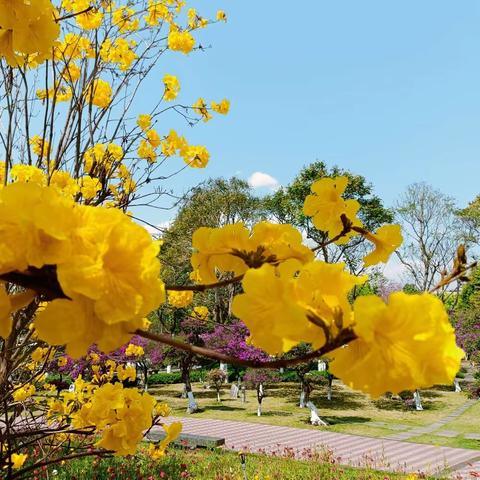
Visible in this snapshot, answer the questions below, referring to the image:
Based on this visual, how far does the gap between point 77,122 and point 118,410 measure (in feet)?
5.58

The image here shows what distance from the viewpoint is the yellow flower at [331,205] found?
1.12 m

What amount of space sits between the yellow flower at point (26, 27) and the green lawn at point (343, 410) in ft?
39.3

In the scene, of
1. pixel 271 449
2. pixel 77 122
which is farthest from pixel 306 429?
pixel 77 122

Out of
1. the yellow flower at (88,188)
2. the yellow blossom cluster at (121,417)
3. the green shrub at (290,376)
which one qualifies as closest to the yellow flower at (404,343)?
the yellow blossom cluster at (121,417)

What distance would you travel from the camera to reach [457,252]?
901 mm

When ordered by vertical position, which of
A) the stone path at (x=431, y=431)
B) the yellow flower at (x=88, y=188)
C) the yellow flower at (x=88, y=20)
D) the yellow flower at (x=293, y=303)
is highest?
the yellow flower at (x=88, y=20)

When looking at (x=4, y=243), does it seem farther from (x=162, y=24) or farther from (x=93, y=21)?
(x=162, y=24)

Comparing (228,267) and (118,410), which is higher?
(228,267)

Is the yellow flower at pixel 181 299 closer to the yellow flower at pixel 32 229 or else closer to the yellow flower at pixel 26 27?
the yellow flower at pixel 26 27

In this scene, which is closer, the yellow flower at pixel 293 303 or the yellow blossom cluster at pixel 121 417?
the yellow flower at pixel 293 303

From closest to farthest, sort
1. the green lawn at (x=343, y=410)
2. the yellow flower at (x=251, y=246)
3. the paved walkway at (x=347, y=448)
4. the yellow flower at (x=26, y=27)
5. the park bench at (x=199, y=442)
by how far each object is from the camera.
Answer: the yellow flower at (x=251, y=246)
the yellow flower at (x=26, y=27)
the paved walkway at (x=347, y=448)
the park bench at (x=199, y=442)
the green lawn at (x=343, y=410)

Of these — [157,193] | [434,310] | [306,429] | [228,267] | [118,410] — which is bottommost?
[306,429]

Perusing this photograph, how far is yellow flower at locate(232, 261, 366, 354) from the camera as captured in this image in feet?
1.83

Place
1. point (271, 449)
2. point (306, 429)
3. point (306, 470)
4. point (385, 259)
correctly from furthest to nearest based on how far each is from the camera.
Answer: point (306, 429), point (271, 449), point (306, 470), point (385, 259)
